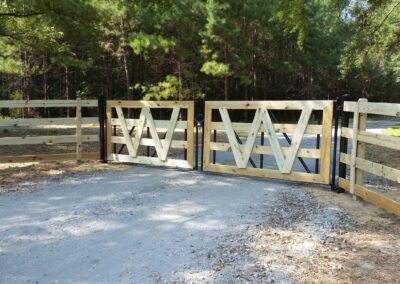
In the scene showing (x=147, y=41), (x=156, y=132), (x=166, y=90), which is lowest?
→ (x=156, y=132)

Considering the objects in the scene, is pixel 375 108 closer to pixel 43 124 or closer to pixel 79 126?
pixel 79 126

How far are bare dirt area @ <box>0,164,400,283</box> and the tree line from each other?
6122 mm

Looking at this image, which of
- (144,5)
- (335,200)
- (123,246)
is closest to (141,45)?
(144,5)

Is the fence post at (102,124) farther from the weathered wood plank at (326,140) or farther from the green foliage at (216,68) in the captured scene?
the green foliage at (216,68)

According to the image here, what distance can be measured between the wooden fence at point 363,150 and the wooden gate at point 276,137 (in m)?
0.29

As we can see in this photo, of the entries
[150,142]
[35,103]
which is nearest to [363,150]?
[150,142]

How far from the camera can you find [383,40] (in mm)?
13742

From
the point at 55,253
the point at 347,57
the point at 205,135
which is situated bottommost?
the point at 55,253

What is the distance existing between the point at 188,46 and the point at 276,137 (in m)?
16.1

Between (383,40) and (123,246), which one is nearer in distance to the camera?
(123,246)

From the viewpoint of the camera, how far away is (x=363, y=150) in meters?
5.76

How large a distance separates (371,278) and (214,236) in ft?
5.06

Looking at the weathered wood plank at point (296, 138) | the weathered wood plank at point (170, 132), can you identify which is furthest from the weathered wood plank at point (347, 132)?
the weathered wood plank at point (170, 132)

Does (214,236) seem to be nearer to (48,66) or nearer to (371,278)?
(371,278)
